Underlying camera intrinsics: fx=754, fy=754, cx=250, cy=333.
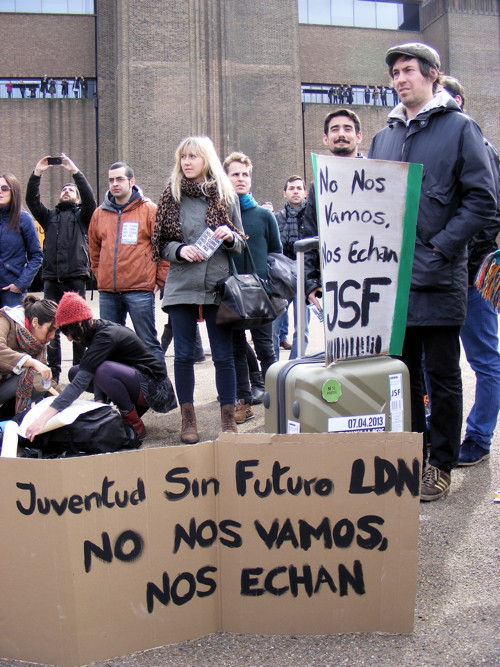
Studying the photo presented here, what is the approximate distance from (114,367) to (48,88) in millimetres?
31965

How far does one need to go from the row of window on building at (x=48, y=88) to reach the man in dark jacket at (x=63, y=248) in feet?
94.1

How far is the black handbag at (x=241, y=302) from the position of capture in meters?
4.52

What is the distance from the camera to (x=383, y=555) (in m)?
2.32

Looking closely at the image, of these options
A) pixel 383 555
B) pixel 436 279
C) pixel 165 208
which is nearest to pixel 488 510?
pixel 436 279

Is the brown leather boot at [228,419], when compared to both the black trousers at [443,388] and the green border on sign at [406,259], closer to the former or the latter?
the black trousers at [443,388]

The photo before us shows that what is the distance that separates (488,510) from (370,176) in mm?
1608

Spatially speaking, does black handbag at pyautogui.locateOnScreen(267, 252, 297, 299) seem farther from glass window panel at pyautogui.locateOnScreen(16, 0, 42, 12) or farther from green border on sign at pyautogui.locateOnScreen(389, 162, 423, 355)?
glass window panel at pyautogui.locateOnScreen(16, 0, 42, 12)

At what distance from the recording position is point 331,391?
9.96 feet

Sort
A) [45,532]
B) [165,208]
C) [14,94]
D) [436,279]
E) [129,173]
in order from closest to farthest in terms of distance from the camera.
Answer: [45,532], [436,279], [165,208], [129,173], [14,94]

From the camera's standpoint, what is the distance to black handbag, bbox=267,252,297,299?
5238 mm

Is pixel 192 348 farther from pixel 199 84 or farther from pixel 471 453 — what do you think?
pixel 199 84

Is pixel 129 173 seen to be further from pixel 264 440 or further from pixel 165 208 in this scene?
pixel 264 440

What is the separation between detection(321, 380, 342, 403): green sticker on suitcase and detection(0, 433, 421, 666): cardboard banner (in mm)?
731

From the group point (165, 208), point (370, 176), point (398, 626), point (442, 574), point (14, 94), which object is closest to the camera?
point (398, 626)
